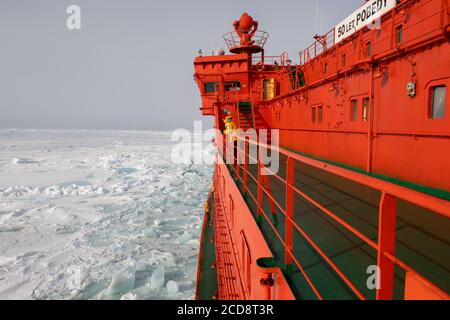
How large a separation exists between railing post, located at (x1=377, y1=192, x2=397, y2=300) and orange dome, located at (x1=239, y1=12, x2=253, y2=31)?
24.9 metres

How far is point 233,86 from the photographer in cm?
2127

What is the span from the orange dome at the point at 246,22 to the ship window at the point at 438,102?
2041 cm

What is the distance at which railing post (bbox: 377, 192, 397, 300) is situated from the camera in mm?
1461

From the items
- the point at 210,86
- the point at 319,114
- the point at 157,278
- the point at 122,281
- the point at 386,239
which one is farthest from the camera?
the point at 210,86

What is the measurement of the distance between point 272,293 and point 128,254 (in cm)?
1119

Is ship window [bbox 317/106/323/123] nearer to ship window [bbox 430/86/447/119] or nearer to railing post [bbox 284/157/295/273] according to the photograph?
ship window [bbox 430/86/447/119]

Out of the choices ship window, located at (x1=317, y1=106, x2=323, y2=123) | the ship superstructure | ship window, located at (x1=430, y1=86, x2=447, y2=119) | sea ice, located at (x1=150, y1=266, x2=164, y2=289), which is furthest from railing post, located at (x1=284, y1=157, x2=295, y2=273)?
ship window, located at (x1=317, y1=106, x2=323, y2=123)

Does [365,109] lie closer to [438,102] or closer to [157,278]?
[438,102]

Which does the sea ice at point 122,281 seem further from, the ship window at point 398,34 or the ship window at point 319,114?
the ship window at point 398,34

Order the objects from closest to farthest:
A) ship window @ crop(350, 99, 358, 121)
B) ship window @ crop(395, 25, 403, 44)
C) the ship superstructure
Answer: the ship superstructure < ship window @ crop(395, 25, 403, 44) < ship window @ crop(350, 99, 358, 121)

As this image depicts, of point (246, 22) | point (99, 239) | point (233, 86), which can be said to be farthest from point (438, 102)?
point (246, 22)

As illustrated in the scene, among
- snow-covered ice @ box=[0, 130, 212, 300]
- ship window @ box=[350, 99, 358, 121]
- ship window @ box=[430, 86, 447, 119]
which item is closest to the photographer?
ship window @ box=[430, 86, 447, 119]

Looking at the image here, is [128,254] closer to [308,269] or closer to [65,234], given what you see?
[65,234]

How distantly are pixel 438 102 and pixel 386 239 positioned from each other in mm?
5838
